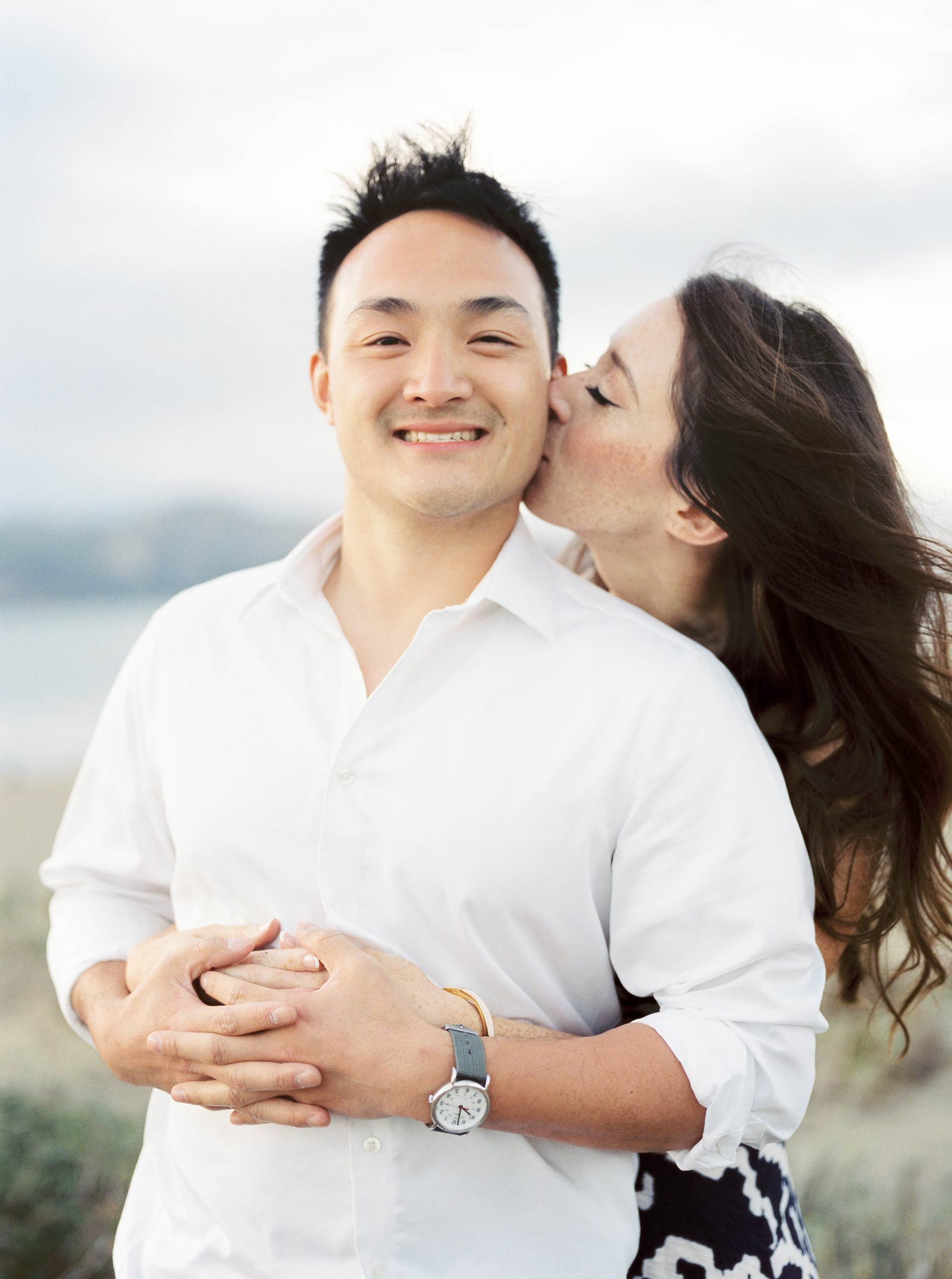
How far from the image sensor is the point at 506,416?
1860 millimetres

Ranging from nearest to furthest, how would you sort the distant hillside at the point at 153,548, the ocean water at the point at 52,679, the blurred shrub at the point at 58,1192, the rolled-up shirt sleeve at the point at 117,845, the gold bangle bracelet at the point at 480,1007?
the gold bangle bracelet at the point at 480,1007 → the rolled-up shirt sleeve at the point at 117,845 → the blurred shrub at the point at 58,1192 → the ocean water at the point at 52,679 → the distant hillside at the point at 153,548

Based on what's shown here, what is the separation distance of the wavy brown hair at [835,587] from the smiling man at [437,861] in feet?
0.98

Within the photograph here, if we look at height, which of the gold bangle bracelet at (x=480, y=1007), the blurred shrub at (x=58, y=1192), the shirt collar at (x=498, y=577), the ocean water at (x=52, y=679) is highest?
the shirt collar at (x=498, y=577)

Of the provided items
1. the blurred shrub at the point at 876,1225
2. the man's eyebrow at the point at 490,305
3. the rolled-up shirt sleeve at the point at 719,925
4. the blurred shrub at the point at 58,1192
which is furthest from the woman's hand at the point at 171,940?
the blurred shrub at the point at 876,1225

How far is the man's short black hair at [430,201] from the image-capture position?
195cm

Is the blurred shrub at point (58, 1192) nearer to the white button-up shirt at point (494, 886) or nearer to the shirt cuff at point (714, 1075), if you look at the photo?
the white button-up shirt at point (494, 886)

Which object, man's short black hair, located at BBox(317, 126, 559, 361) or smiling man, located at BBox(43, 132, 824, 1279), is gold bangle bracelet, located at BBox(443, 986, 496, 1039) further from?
man's short black hair, located at BBox(317, 126, 559, 361)

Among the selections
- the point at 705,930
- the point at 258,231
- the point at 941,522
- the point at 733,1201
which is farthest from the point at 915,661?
the point at 258,231

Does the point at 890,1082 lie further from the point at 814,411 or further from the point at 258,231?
the point at 258,231

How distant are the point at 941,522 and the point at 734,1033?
3.50ft

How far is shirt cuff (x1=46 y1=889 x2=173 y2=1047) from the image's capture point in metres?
1.86

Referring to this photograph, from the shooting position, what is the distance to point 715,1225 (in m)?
1.78

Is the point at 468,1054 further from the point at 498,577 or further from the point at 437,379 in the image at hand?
the point at 437,379

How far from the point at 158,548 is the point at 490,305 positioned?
484 cm
